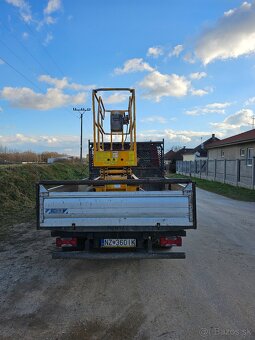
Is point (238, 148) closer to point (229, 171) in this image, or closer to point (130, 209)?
point (229, 171)

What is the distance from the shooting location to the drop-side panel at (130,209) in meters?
5.04

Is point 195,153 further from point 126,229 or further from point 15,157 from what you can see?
point 126,229

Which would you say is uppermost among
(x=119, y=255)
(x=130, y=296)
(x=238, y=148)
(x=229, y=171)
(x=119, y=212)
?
(x=238, y=148)

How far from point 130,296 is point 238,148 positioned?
27400 mm

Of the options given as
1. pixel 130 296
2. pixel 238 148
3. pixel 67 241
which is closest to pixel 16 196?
pixel 67 241

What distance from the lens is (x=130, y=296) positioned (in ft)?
15.2

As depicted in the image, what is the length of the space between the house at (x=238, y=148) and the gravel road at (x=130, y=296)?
1604cm

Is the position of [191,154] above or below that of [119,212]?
above

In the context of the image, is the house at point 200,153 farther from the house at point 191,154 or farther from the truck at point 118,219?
the truck at point 118,219

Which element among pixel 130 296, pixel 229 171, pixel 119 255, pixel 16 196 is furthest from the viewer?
pixel 229 171

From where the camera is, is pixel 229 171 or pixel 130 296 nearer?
pixel 130 296

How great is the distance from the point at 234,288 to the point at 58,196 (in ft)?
9.47

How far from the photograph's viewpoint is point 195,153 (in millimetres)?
78875

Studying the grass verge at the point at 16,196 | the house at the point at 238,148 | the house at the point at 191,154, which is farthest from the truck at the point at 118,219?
the house at the point at 191,154
